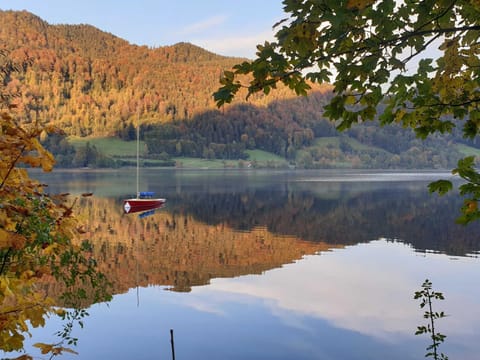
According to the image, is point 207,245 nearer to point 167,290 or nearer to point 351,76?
point 167,290

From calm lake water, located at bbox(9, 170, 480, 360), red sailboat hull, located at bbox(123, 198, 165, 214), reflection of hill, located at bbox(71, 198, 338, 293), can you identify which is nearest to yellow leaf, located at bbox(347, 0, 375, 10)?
calm lake water, located at bbox(9, 170, 480, 360)

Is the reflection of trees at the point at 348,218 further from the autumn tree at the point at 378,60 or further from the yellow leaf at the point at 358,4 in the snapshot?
the yellow leaf at the point at 358,4

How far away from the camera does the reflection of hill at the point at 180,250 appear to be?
3362 cm

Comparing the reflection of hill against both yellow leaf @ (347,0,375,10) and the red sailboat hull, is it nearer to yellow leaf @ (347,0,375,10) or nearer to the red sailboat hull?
the red sailboat hull

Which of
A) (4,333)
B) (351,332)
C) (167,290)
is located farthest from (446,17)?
(167,290)

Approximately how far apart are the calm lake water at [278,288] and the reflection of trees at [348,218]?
0.37 meters

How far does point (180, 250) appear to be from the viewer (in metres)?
43.1

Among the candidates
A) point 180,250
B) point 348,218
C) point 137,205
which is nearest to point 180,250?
point 180,250

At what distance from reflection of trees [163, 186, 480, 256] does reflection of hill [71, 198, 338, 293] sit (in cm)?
503

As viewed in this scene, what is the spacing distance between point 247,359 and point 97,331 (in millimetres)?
7408

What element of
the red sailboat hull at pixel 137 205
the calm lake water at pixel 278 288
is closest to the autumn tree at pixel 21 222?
the calm lake water at pixel 278 288

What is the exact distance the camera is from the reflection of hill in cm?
3362

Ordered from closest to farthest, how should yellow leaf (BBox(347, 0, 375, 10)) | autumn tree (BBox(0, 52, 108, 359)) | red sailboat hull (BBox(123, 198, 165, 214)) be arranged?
autumn tree (BBox(0, 52, 108, 359))
yellow leaf (BBox(347, 0, 375, 10))
red sailboat hull (BBox(123, 198, 165, 214))

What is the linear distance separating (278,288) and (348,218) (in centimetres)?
3936
